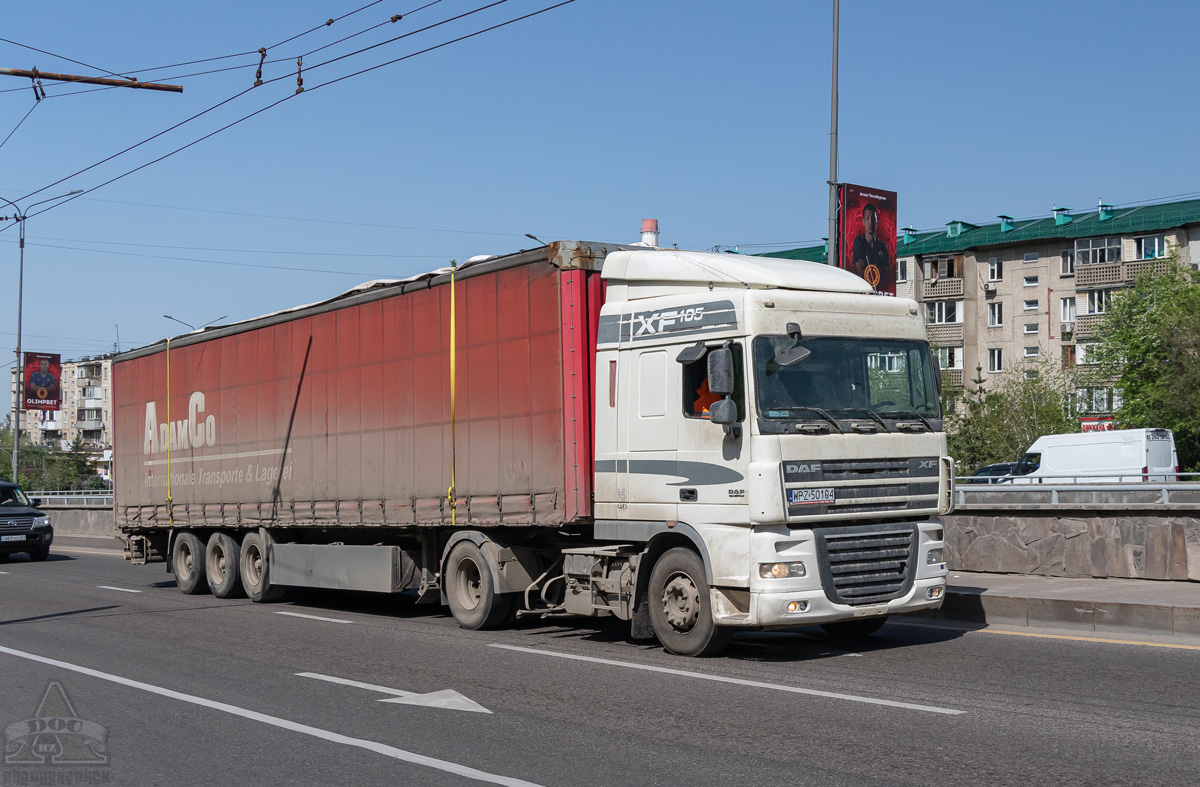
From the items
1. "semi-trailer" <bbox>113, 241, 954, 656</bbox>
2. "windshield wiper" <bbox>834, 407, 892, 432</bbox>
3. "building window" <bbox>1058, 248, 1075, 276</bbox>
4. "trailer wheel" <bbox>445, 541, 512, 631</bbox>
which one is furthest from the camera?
"building window" <bbox>1058, 248, 1075, 276</bbox>

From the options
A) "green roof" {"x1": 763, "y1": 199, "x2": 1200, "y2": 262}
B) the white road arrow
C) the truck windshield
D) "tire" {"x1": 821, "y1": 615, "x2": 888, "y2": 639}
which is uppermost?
"green roof" {"x1": 763, "y1": 199, "x2": 1200, "y2": 262}

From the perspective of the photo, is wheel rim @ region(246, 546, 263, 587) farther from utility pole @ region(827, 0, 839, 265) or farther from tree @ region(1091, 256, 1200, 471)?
tree @ region(1091, 256, 1200, 471)

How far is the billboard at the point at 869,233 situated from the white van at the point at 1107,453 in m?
18.2

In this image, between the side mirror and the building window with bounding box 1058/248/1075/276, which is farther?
the building window with bounding box 1058/248/1075/276

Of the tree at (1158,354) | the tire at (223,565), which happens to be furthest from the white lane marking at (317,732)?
the tree at (1158,354)

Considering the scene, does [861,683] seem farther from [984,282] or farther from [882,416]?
[984,282]

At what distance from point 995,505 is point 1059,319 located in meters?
60.7

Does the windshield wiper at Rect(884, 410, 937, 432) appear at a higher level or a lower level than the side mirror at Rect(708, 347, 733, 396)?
lower

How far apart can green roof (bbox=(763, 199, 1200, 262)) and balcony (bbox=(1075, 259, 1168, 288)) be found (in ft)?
6.28

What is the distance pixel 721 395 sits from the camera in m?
9.91

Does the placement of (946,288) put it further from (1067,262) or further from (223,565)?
(223,565)

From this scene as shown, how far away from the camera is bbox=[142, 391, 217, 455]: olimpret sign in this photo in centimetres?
1769

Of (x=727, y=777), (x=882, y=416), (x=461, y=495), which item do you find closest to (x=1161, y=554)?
(x=882, y=416)

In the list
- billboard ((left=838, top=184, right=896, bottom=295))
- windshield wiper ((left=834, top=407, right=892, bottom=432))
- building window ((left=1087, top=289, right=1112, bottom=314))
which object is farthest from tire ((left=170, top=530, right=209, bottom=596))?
building window ((left=1087, top=289, right=1112, bottom=314))
